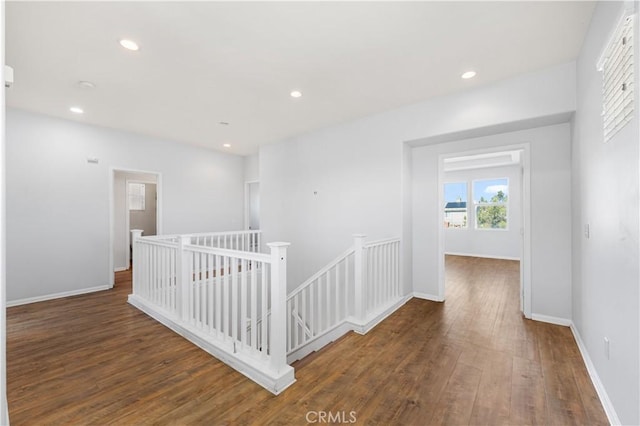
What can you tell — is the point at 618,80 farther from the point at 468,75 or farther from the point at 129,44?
the point at 129,44

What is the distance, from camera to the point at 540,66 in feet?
9.09

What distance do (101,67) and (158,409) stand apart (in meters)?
3.17

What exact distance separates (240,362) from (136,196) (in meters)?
6.40

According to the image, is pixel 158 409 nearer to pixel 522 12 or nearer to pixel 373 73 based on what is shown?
pixel 373 73

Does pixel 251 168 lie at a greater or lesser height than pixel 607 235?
greater

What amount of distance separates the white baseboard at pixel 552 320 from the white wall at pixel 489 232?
4.10 metres

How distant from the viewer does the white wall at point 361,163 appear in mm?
2955

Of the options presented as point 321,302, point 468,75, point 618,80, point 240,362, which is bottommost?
point 321,302

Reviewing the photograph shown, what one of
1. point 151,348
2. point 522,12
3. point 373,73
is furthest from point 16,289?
point 522,12

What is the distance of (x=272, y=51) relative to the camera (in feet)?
8.29

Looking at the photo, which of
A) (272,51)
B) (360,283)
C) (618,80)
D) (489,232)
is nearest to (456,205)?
(489,232)

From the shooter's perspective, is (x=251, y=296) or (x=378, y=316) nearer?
(x=251, y=296)

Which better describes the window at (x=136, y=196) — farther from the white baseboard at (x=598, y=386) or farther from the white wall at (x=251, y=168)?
the white baseboard at (x=598, y=386)
